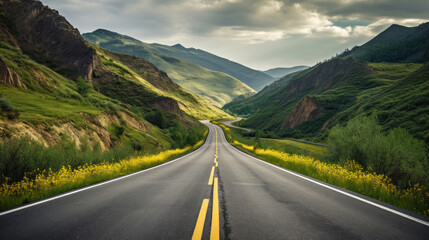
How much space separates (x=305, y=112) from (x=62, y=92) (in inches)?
3198

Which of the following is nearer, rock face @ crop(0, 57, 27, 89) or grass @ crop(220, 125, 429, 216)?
grass @ crop(220, 125, 429, 216)

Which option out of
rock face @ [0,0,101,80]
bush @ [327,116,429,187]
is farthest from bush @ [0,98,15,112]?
rock face @ [0,0,101,80]

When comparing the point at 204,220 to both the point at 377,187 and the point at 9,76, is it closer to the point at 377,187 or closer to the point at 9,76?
the point at 377,187

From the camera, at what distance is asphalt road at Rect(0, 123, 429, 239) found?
12.3 feet

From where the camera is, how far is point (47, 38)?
217ft

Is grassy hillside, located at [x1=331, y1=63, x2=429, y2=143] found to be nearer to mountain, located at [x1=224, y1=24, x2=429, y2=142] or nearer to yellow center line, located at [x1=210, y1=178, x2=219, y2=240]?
mountain, located at [x1=224, y1=24, x2=429, y2=142]

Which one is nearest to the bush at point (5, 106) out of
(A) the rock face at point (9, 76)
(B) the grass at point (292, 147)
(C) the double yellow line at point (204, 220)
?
(A) the rock face at point (9, 76)

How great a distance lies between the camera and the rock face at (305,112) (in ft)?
273

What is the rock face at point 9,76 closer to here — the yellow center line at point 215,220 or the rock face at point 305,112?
the yellow center line at point 215,220

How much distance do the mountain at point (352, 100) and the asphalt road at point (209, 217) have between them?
37407 millimetres

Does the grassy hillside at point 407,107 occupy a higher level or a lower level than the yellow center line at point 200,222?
higher

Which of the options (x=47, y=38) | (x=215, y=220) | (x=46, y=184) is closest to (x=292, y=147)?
(x=215, y=220)

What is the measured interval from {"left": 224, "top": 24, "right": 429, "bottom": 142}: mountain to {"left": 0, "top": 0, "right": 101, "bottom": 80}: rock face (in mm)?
77281

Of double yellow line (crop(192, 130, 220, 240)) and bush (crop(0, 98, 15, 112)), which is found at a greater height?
bush (crop(0, 98, 15, 112))
